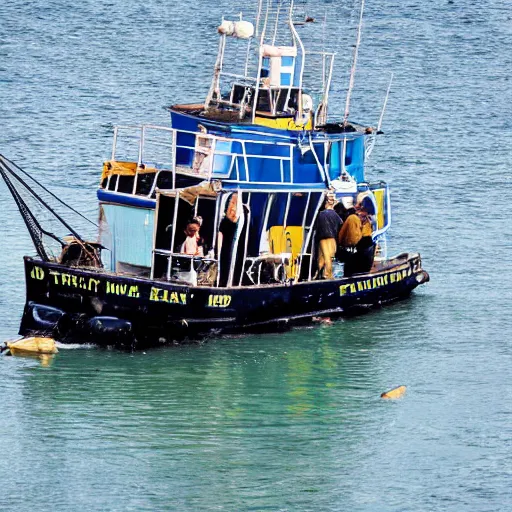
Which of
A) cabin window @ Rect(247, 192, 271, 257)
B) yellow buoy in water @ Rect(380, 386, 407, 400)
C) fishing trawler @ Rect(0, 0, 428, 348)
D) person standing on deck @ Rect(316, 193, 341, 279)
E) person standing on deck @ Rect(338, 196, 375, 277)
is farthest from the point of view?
person standing on deck @ Rect(338, 196, 375, 277)

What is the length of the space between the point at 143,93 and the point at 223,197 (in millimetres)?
27764

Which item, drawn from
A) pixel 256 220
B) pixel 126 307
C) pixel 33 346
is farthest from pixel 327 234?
pixel 33 346

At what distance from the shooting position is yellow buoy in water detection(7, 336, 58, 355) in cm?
2917

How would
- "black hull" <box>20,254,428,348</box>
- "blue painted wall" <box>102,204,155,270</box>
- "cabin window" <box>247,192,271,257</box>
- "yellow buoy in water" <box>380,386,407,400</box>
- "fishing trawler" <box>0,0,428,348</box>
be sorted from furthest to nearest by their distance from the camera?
"cabin window" <box>247,192,271,257</box>
"blue painted wall" <box>102,204,155,270</box>
"fishing trawler" <box>0,0,428,348</box>
"black hull" <box>20,254,428,348</box>
"yellow buoy in water" <box>380,386,407,400</box>

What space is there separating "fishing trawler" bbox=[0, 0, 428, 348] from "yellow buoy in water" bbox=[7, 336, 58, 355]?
0.27 meters

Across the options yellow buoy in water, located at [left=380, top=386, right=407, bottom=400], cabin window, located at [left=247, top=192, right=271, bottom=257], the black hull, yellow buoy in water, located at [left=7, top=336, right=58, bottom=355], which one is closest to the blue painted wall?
the black hull

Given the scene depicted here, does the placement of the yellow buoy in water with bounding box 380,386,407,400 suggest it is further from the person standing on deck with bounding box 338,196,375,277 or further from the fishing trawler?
the person standing on deck with bounding box 338,196,375,277

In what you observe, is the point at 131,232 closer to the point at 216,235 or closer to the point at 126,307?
the point at 216,235

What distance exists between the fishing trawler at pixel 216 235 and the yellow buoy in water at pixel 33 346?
0.27m

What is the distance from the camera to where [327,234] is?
31.7m

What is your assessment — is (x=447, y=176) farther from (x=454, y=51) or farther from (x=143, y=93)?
(x=454, y=51)

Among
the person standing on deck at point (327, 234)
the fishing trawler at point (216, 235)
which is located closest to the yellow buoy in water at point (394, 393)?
the fishing trawler at point (216, 235)

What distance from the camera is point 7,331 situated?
3091 cm

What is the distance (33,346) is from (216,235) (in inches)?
154
